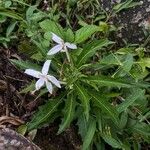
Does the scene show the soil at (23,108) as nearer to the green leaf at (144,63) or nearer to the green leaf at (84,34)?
the green leaf at (84,34)

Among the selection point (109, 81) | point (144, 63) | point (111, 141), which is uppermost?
point (109, 81)

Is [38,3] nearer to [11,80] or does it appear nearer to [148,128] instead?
[11,80]

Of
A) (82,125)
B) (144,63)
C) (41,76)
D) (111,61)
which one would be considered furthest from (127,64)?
(41,76)

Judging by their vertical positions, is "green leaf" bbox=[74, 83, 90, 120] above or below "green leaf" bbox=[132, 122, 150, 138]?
above

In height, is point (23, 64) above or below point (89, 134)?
above

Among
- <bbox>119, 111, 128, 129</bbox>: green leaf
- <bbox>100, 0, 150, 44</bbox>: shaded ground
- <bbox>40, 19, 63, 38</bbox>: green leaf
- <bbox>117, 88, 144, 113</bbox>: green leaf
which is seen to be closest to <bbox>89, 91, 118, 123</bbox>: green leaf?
<bbox>117, 88, 144, 113</bbox>: green leaf

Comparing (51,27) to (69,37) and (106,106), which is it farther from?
(106,106)

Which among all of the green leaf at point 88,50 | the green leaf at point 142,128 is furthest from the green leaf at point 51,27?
the green leaf at point 142,128

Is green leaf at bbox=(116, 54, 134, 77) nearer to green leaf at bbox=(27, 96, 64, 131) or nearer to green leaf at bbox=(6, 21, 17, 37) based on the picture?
green leaf at bbox=(27, 96, 64, 131)
